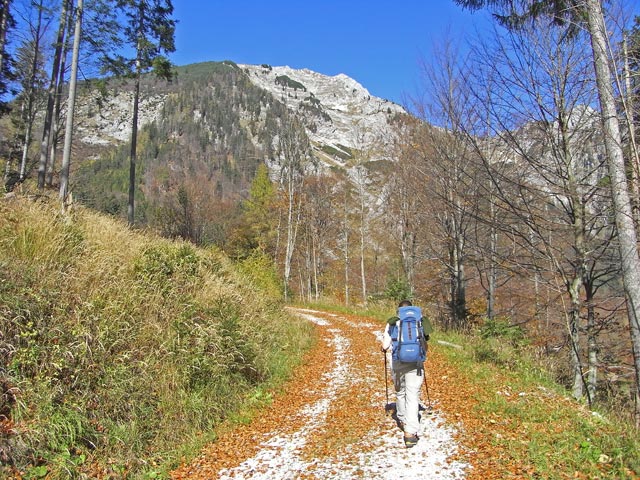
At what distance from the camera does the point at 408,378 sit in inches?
218

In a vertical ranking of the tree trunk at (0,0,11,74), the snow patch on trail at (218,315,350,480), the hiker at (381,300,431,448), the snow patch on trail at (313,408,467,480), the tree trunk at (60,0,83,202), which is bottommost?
the snow patch on trail at (218,315,350,480)

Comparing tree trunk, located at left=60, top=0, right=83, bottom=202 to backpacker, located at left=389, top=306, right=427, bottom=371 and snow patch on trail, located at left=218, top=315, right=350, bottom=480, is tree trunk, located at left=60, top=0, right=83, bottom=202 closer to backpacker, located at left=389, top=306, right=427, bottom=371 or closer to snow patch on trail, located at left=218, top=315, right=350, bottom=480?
snow patch on trail, located at left=218, top=315, right=350, bottom=480

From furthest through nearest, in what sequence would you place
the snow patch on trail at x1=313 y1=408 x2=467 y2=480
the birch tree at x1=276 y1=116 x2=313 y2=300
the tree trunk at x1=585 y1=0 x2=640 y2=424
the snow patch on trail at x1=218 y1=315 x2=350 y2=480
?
the birch tree at x1=276 y1=116 x2=313 y2=300, the tree trunk at x1=585 y1=0 x2=640 y2=424, the snow patch on trail at x1=218 y1=315 x2=350 y2=480, the snow patch on trail at x1=313 y1=408 x2=467 y2=480

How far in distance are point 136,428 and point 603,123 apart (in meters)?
7.41

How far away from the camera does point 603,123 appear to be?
18.3ft

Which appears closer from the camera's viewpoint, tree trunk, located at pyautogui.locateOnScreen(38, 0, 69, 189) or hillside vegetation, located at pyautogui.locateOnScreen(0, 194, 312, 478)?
hillside vegetation, located at pyautogui.locateOnScreen(0, 194, 312, 478)

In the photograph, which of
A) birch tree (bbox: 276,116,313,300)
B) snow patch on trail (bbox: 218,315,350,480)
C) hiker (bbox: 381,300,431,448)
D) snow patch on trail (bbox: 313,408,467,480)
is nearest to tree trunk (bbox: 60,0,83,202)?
snow patch on trail (bbox: 218,315,350,480)

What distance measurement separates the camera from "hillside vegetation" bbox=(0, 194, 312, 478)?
4750 millimetres

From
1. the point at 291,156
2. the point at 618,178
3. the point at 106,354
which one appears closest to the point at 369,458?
the point at 106,354

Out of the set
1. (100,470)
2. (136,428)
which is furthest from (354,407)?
(100,470)

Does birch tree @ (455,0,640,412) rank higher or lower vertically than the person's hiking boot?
higher

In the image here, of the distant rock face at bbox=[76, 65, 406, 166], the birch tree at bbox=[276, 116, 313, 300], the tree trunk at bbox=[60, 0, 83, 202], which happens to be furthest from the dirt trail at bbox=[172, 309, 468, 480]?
the birch tree at bbox=[276, 116, 313, 300]

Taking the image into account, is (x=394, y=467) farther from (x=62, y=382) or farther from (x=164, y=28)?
(x=164, y=28)

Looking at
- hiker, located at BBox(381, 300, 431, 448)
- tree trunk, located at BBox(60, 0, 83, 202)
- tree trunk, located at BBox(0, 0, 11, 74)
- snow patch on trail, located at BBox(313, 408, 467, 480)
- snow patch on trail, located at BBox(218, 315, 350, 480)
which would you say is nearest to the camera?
snow patch on trail, located at BBox(313, 408, 467, 480)
